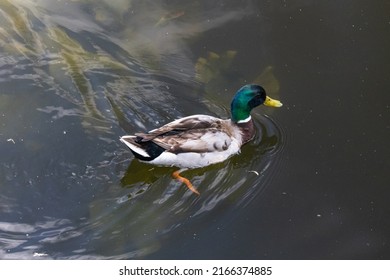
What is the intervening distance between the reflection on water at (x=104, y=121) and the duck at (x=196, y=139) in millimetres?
101

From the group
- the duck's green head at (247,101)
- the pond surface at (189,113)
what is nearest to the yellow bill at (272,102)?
the duck's green head at (247,101)

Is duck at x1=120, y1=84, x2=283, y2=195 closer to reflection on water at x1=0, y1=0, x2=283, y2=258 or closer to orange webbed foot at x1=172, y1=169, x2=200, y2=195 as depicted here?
orange webbed foot at x1=172, y1=169, x2=200, y2=195

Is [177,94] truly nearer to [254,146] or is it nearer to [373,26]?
[254,146]

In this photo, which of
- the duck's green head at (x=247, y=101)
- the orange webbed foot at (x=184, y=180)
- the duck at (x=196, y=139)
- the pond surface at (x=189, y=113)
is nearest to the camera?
the pond surface at (x=189, y=113)

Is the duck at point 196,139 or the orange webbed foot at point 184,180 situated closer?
the orange webbed foot at point 184,180

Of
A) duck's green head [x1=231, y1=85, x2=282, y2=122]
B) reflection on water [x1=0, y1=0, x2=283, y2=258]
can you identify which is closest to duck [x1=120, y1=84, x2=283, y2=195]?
duck's green head [x1=231, y1=85, x2=282, y2=122]

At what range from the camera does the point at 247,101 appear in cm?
601

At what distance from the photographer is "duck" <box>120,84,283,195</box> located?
18.6 ft

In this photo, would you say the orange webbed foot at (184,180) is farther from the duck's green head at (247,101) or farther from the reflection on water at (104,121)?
the duck's green head at (247,101)

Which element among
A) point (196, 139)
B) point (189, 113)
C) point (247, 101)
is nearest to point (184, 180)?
point (196, 139)

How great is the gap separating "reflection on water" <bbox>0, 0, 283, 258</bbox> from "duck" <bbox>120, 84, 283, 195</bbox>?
10 centimetres

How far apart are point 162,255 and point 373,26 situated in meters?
3.49

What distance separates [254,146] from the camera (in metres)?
6.11

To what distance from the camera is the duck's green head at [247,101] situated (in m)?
5.98
